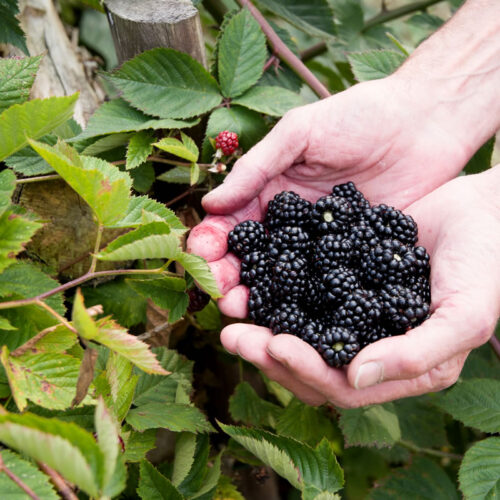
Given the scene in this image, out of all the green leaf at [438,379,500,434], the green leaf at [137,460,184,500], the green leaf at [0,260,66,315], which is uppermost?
the green leaf at [0,260,66,315]

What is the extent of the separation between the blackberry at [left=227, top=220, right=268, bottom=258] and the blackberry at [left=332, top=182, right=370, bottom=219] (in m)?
0.29

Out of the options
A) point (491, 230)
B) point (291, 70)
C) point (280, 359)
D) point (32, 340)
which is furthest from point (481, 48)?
point (32, 340)

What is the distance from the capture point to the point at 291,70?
1873 mm

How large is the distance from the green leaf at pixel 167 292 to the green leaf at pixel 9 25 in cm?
83

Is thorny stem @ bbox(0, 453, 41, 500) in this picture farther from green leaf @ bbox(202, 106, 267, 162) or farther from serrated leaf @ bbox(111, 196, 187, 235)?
green leaf @ bbox(202, 106, 267, 162)

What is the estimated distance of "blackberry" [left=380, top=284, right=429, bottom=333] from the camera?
126cm

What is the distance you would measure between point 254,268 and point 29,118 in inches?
27.9

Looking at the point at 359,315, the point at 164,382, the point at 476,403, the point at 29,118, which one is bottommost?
the point at 476,403

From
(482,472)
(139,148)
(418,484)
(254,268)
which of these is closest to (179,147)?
(139,148)

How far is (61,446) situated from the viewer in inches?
25.5

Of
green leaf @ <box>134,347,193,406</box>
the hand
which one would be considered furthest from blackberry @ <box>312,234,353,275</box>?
green leaf @ <box>134,347,193,406</box>

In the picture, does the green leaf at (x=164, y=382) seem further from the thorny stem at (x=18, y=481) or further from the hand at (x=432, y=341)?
the thorny stem at (x=18, y=481)

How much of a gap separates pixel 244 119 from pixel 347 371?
0.85m

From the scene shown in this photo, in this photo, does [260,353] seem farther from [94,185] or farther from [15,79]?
[15,79]
